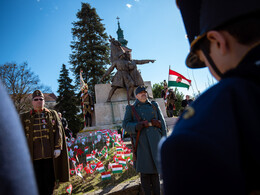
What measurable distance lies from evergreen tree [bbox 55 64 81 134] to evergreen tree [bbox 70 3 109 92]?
1.77m

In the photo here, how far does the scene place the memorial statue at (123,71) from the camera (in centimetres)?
1057

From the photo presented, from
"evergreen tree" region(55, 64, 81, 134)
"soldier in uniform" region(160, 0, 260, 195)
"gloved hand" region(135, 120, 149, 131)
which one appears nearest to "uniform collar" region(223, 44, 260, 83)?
"soldier in uniform" region(160, 0, 260, 195)

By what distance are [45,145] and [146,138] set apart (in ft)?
5.86

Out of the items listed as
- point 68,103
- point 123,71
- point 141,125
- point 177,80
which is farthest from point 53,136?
point 68,103

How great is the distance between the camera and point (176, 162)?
0.46 m

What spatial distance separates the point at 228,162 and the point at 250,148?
0.30 feet

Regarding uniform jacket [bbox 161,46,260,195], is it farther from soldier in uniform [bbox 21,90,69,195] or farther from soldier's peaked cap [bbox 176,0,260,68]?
soldier in uniform [bbox 21,90,69,195]

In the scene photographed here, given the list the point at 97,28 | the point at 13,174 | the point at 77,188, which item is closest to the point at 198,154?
the point at 13,174

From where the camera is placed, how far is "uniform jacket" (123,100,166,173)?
8.12 feet

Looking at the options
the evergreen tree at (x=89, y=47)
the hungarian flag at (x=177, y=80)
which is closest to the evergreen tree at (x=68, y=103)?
the evergreen tree at (x=89, y=47)

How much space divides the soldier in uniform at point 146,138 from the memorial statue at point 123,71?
7.59 metres

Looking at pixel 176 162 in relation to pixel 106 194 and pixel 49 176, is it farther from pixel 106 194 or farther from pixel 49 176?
pixel 49 176

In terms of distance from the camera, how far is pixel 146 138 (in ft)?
8.51

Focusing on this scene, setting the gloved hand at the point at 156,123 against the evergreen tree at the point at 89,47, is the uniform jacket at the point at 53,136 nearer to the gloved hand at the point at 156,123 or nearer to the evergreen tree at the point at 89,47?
the gloved hand at the point at 156,123
